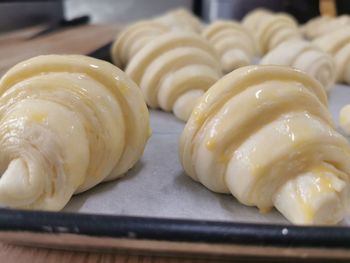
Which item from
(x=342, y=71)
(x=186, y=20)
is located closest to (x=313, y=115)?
(x=342, y=71)

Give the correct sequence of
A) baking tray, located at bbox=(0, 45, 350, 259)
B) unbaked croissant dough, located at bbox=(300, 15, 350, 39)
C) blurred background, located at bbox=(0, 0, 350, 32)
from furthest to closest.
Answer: blurred background, located at bbox=(0, 0, 350, 32) → unbaked croissant dough, located at bbox=(300, 15, 350, 39) → baking tray, located at bbox=(0, 45, 350, 259)

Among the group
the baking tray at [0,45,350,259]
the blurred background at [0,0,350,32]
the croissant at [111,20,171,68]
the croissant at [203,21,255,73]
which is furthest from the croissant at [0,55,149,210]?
the blurred background at [0,0,350,32]

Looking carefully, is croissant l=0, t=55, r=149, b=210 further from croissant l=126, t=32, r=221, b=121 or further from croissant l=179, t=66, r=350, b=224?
croissant l=126, t=32, r=221, b=121

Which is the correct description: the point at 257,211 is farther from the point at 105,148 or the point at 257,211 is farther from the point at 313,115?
the point at 105,148

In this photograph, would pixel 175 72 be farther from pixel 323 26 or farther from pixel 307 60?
pixel 323 26

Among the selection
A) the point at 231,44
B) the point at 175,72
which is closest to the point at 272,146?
the point at 175,72
